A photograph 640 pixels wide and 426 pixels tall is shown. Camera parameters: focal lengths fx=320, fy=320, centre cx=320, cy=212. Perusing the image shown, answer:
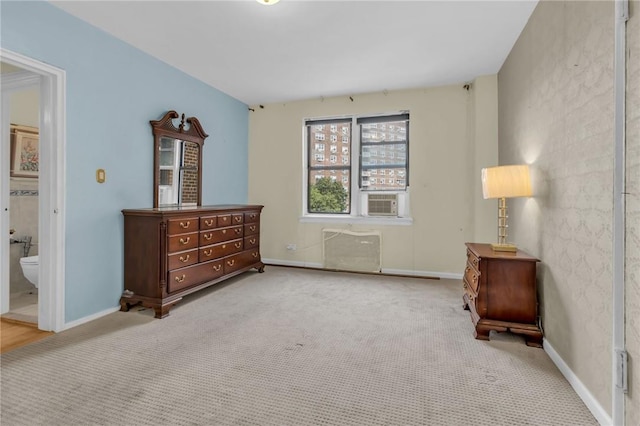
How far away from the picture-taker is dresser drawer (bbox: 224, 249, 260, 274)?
3.76 m

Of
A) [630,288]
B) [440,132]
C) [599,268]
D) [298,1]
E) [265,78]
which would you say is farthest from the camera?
[440,132]

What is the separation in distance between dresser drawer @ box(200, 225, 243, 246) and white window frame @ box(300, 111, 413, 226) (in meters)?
1.20

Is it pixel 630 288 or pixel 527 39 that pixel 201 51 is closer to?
pixel 527 39

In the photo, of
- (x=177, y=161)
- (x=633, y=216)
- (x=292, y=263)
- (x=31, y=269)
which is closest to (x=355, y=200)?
(x=292, y=263)

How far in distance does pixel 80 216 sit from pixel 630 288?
353 cm

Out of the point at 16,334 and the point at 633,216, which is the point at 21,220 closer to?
the point at 16,334

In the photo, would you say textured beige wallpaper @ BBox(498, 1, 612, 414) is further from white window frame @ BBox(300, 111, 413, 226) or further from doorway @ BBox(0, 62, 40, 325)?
doorway @ BBox(0, 62, 40, 325)

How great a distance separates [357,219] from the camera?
4.61 meters

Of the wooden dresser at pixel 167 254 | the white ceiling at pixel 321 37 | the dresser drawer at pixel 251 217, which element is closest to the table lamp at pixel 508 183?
the white ceiling at pixel 321 37

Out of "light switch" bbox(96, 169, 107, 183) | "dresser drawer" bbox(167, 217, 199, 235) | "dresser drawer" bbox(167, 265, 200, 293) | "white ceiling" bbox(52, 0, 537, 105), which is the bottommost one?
"dresser drawer" bbox(167, 265, 200, 293)

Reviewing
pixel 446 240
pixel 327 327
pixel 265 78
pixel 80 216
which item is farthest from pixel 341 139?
pixel 80 216

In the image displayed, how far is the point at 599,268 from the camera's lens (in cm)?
154

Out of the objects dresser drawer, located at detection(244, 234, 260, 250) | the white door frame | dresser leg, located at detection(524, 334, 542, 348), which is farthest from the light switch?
dresser leg, located at detection(524, 334, 542, 348)

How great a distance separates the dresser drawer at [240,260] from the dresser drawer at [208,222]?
18.2 inches
